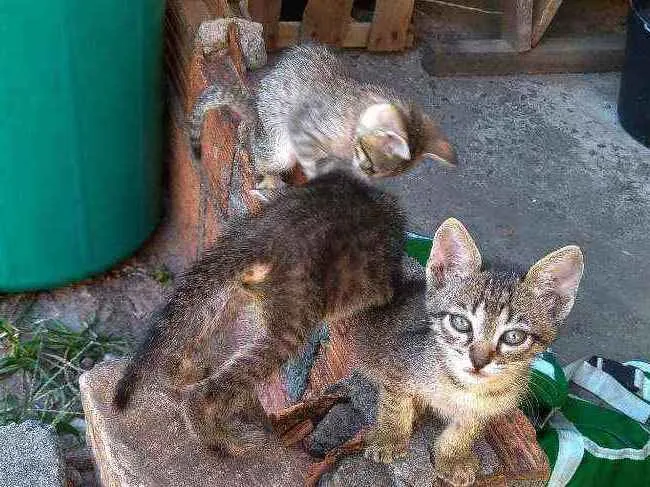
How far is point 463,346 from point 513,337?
11 cm

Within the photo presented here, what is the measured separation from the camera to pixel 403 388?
89.0 inches

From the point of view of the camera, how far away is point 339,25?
523cm

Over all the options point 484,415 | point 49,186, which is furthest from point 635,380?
point 49,186

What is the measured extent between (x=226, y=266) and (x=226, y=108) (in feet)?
4.30

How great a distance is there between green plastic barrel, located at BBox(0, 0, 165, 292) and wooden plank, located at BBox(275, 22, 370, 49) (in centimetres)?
148

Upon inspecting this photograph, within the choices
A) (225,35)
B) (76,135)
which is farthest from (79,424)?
(225,35)

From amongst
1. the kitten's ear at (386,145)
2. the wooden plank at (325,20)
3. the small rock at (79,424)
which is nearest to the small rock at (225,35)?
the kitten's ear at (386,145)

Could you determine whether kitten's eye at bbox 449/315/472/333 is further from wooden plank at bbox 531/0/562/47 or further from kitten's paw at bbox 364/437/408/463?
wooden plank at bbox 531/0/562/47

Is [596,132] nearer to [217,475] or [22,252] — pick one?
[22,252]

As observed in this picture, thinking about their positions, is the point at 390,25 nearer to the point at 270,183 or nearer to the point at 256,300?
the point at 270,183

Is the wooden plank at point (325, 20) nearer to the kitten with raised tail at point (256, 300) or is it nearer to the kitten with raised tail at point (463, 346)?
the kitten with raised tail at point (256, 300)

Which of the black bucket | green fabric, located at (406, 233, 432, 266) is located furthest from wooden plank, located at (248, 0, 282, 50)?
green fabric, located at (406, 233, 432, 266)

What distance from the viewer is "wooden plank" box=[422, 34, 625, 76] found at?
5398 millimetres

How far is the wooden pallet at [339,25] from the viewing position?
5059 millimetres
